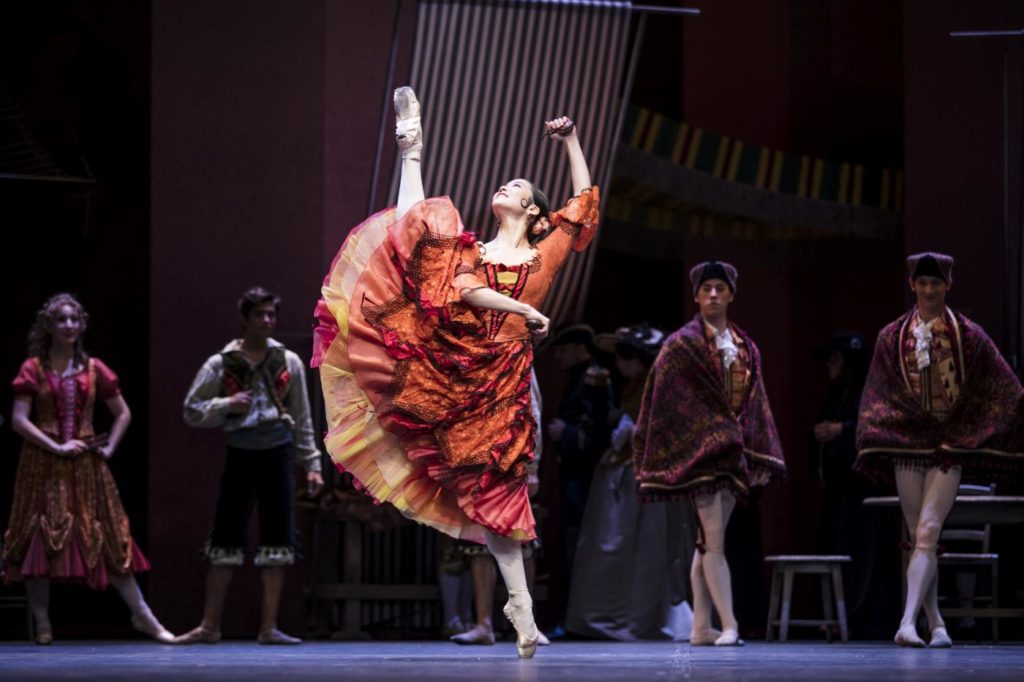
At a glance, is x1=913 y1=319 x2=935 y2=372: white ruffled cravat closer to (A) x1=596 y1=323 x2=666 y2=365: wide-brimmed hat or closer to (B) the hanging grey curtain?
(A) x1=596 y1=323 x2=666 y2=365: wide-brimmed hat

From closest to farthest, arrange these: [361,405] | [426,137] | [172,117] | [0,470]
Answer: [361,405] < [426,137] < [172,117] < [0,470]

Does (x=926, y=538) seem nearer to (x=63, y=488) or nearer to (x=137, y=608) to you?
(x=137, y=608)

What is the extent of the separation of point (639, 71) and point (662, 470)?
4197 millimetres

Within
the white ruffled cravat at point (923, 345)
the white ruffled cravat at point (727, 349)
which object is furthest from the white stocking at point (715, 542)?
the white ruffled cravat at point (923, 345)

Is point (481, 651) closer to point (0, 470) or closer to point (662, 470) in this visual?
point (662, 470)

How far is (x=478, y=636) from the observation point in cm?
759

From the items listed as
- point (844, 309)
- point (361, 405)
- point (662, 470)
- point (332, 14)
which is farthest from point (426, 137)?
point (844, 309)

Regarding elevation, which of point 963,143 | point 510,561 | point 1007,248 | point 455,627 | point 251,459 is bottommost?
point 455,627

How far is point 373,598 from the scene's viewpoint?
8398 millimetres

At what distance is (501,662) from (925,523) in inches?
88.5

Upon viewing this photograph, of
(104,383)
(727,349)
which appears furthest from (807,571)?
(104,383)

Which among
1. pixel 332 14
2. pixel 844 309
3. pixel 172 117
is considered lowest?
pixel 844 309

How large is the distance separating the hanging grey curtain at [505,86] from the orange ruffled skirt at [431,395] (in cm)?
234

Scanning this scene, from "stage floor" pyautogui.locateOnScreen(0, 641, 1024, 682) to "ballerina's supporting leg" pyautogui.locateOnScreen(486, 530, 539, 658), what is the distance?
0.08 metres
